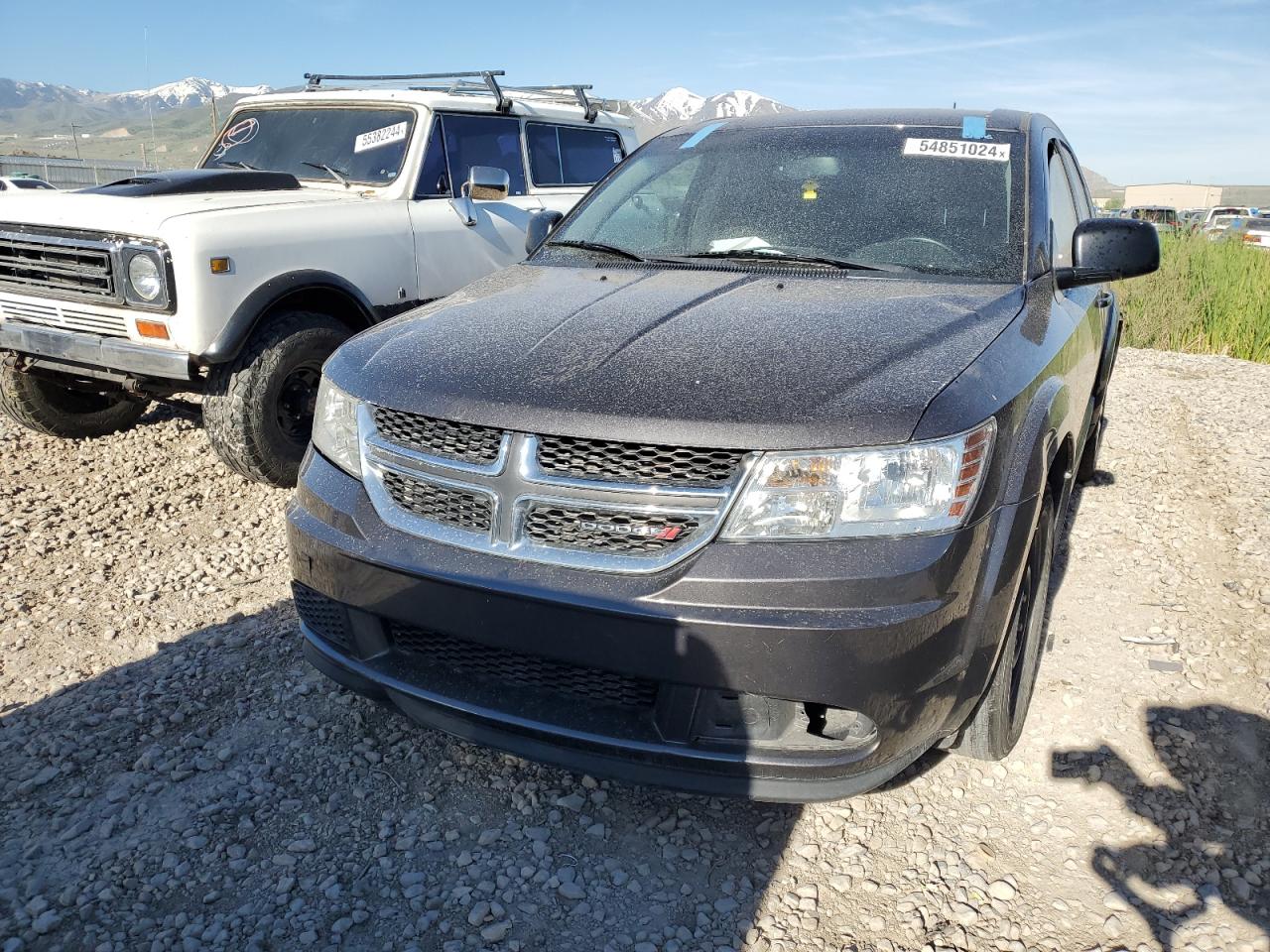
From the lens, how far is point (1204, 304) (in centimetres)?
986

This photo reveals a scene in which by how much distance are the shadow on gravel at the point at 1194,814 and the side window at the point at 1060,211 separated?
151 cm

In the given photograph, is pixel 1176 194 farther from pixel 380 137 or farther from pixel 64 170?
pixel 380 137

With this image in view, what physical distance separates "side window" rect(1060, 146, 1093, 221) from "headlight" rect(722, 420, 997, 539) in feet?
8.40

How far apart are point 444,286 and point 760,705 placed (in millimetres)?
4049

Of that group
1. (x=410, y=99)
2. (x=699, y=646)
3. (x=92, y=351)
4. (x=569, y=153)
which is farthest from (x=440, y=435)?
(x=569, y=153)

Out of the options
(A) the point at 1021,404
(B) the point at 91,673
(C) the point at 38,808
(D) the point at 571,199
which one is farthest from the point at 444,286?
(A) the point at 1021,404

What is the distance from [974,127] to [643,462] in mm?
2102

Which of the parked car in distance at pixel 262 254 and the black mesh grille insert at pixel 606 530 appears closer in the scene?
the black mesh grille insert at pixel 606 530

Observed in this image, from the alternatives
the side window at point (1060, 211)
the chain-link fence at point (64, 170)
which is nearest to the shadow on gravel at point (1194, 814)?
the side window at point (1060, 211)

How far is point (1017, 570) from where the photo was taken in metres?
2.20

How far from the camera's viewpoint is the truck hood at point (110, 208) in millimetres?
4234

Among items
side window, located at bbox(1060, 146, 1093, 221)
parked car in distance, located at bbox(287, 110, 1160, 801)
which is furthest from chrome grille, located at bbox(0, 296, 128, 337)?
side window, located at bbox(1060, 146, 1093, 221)

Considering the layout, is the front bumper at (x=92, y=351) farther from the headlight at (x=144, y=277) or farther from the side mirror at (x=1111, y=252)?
the side mirror at (x=1111, y=252)

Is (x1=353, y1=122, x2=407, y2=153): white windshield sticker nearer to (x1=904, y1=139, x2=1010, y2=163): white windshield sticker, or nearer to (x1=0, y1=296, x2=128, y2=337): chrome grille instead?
(x1=0, y1=296, x2=128, y2=337): chrome grille
